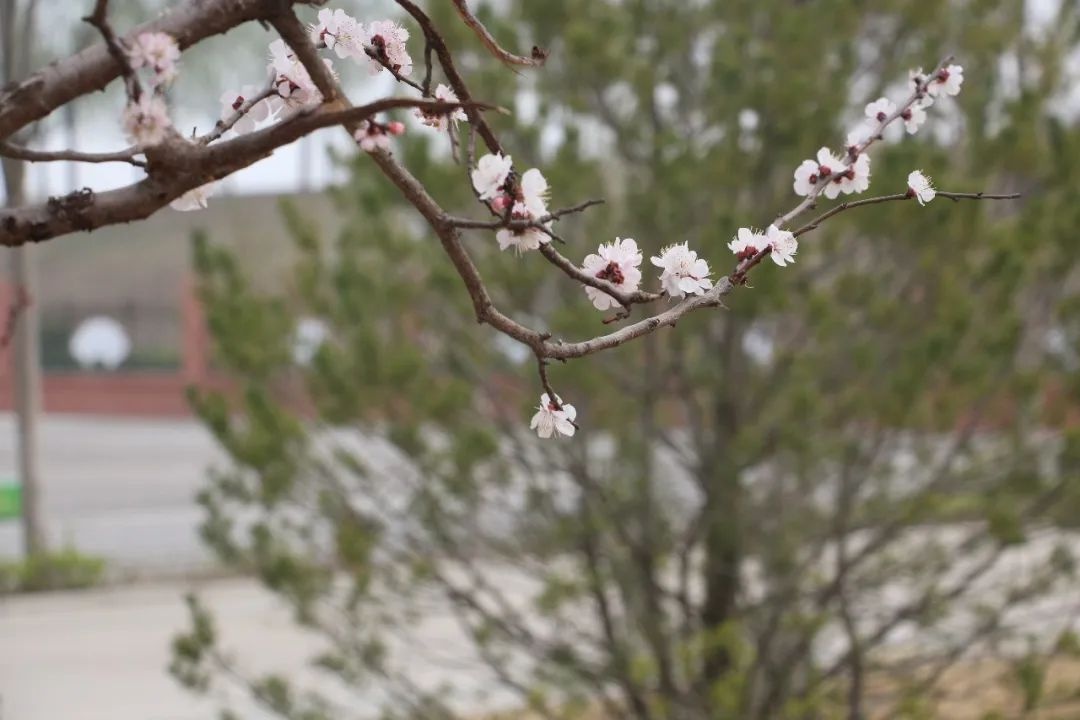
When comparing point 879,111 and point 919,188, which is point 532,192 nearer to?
point 919,188

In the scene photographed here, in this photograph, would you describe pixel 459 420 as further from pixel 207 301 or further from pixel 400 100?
pixel 400 100

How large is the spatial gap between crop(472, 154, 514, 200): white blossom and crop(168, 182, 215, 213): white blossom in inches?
12.9

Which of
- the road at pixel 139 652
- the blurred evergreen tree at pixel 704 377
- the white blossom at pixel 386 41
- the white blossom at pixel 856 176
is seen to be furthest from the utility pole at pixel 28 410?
the white blossom at pixel 856 176

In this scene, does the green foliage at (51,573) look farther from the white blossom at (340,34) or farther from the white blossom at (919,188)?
the white blossom at (919,188)

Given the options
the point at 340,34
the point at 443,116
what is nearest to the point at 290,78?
the point at 340,34

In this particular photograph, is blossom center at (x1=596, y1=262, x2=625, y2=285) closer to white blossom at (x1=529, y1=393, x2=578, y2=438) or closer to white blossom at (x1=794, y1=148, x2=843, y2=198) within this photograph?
white blossom at (x1=529, y1=393, x2=578, y2=438)

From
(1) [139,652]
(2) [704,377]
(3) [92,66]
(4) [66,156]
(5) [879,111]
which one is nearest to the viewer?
(3) [92,66]

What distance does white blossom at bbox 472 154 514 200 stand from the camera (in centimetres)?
115

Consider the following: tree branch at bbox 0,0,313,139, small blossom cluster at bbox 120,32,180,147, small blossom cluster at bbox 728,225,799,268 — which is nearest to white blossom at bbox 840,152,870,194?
small blossom cluster at bbox 728,225,799,268

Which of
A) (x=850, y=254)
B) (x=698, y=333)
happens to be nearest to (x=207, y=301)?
(x=698, y=333)

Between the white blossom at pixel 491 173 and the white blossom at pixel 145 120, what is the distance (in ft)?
0.94

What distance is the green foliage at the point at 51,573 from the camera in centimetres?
855

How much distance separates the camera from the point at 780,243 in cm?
133

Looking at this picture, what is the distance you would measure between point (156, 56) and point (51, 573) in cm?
842
